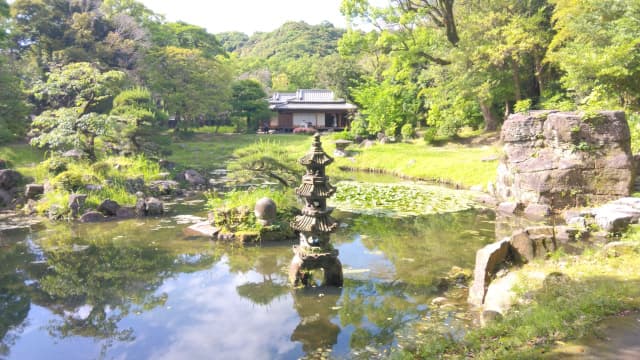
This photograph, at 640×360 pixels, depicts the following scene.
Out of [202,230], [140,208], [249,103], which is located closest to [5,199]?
[140,208]

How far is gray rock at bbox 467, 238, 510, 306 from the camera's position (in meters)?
7.88

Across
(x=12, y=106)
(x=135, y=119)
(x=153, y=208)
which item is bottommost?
(x=153, y=208)

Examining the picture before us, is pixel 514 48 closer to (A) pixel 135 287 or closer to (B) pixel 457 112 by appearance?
(B) pixel 457 112

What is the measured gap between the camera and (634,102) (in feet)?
60.8

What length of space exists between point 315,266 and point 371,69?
134 ft

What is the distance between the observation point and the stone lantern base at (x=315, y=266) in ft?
29.3

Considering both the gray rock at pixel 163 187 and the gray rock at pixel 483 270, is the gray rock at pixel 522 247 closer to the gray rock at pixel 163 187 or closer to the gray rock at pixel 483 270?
the gray rock at pixel 483 270

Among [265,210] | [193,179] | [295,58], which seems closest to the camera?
[265,210]

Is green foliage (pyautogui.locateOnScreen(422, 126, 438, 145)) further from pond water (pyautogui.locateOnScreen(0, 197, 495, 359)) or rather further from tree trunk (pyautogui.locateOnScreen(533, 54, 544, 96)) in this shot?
pond water (pyautogui.locateOnScreen(0, 197, 495, 359))

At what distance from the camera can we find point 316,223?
8828 mm

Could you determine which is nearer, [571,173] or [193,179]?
[571,173]

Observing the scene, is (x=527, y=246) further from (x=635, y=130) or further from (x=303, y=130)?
(x=303, y=130)

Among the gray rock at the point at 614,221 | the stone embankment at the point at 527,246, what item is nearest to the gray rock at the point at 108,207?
the stone embankment at the point at 527,246

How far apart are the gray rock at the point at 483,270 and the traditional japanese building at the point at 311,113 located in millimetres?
41510
